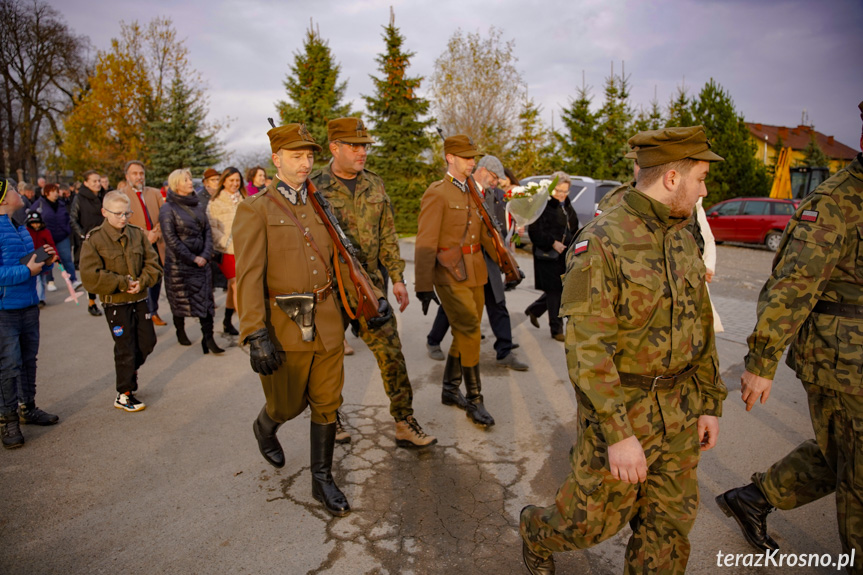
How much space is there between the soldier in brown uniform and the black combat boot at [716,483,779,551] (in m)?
1.91

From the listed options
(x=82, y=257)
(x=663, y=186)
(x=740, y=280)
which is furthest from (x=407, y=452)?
(x=740, y=280)

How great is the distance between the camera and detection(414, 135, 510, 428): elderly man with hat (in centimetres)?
462

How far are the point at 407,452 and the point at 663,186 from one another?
9.10ft

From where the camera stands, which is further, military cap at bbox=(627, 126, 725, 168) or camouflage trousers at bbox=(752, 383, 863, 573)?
camouflage trousers at bbox=(752, 383, 863, 573)

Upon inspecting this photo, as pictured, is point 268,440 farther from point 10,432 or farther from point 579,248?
point 579,248

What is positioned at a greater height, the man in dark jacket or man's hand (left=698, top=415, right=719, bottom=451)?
the man in dark jacket

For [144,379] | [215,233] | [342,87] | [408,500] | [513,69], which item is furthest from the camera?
[342,87]

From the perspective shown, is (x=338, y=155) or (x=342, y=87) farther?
(x=342, y=87)

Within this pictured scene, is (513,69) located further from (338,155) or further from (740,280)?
(338,155)

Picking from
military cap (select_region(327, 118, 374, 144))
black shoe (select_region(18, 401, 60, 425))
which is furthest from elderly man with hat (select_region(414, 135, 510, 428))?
black shoe (select_region(18, 401, 60, 425))

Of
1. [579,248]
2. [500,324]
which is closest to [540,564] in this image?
[579,248]

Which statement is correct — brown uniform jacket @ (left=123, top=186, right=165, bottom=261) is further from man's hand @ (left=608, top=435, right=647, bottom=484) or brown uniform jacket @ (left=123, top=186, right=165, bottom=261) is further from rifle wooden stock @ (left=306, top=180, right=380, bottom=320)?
man's hand @ (left=608, top=435, right=647, bottom=484)

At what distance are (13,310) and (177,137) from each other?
23.4 m

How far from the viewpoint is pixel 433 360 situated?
6566mm
